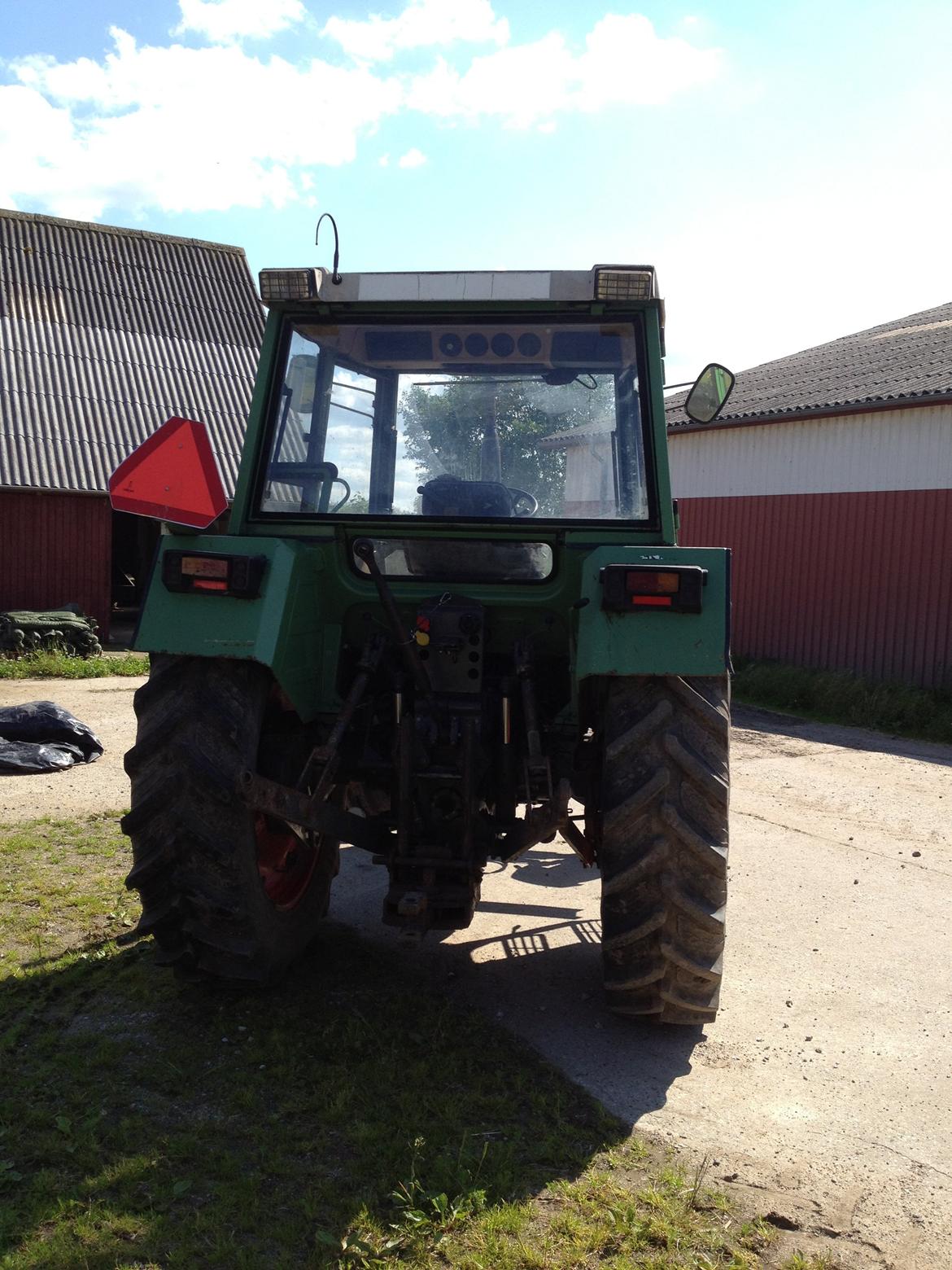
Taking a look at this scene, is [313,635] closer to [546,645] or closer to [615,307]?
[546,645]

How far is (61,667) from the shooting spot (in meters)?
13.5

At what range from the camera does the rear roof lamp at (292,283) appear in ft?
13.3

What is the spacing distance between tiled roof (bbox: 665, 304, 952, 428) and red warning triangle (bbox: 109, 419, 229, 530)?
365 inches

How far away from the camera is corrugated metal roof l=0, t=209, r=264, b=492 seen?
652 inches

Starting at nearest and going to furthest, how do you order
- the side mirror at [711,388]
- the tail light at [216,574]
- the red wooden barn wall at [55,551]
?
the tail light at [216,574]
the side mirror at [711,388]
the red wooden barn wall at [55,551]

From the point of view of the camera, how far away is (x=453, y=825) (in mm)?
3891

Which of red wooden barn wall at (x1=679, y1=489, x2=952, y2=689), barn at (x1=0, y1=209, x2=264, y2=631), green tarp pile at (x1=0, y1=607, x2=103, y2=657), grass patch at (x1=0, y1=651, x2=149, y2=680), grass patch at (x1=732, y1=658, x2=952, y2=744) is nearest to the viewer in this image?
grass patch at (x1=732, y1=658, x2=952, y2=744)

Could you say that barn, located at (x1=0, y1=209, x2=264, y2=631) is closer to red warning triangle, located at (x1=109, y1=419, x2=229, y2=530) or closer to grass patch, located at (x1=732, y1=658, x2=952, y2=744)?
grass patch, located at (x1=732, y1=658, x2=952, y2=744)

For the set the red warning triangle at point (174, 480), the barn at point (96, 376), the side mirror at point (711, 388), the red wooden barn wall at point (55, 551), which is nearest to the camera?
the red warning triangle at point (174, 480)

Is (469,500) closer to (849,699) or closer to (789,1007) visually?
(789,1007)

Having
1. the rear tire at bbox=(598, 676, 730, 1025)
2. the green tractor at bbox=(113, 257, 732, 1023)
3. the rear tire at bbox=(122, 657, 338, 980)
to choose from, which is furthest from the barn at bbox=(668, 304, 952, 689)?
the rear tire at bbox=(122, 657, 338, 980)

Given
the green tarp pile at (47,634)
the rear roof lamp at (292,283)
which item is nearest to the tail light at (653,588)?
the rear roof lamp at (292,283)

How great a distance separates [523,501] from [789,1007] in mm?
2105

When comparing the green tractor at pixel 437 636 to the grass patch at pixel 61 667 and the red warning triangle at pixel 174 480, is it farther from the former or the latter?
the grass patch at pixel 61 667
